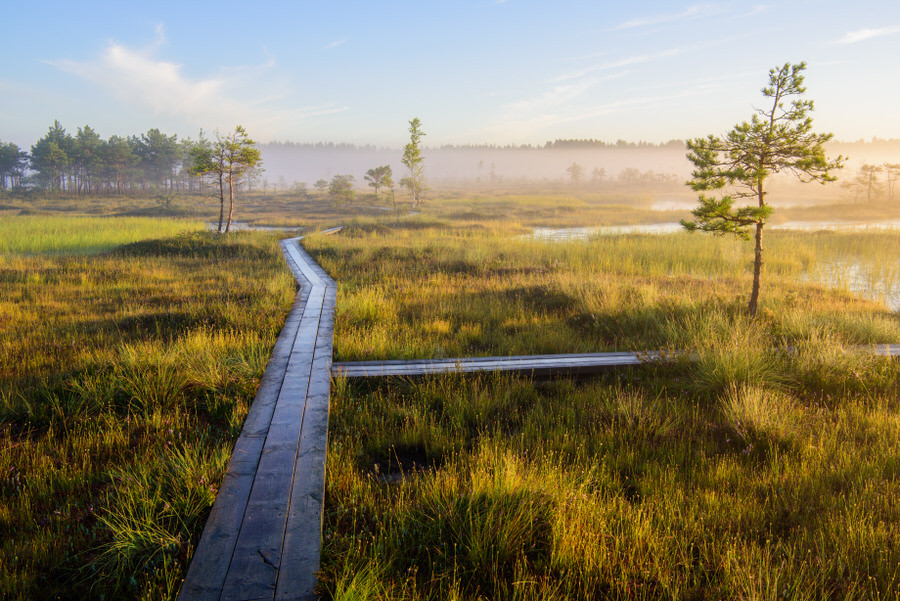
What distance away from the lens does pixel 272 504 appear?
10.2ft

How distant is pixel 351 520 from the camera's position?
10.7 feet

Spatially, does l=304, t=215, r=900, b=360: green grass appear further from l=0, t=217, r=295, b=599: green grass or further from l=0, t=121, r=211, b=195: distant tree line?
l=0, t=121, r=211, b=195: distant tree line

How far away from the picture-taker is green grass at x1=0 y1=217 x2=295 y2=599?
107 inches

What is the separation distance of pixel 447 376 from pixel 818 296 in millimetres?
11200

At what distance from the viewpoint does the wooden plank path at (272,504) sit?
2463 millimetres

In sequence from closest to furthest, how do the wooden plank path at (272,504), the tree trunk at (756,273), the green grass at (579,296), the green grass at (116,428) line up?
the wooden plank path at (272,504), the green grass at (116,428), the green grass at (579,296), the tree trunk at (756,273)

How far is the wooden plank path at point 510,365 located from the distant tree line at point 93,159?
225 ft

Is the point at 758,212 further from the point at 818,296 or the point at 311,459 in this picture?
the point at 311,459

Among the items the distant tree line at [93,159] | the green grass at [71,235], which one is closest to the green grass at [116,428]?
the green grass at [71,235]

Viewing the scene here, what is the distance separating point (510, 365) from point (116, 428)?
435cm

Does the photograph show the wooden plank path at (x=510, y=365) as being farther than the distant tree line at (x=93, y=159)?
No

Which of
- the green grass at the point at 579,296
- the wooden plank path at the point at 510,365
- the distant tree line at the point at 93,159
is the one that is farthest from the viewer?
the distant tree line at the point at 93,159

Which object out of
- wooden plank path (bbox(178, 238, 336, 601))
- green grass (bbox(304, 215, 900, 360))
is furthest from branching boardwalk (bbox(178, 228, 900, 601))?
green grass (bbox(304, 215, 900, 360))

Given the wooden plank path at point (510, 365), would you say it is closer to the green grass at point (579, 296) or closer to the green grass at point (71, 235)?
the green grass at point (579, 296)
